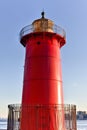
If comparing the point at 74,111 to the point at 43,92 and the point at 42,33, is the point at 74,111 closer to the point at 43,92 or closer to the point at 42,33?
the point at 43,92

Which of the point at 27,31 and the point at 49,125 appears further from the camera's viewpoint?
the point at 27,31

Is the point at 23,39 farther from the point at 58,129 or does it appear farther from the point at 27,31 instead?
the point at 58,129

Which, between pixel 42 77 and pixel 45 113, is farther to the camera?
pixel 42 77

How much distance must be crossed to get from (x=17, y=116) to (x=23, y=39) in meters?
3.83

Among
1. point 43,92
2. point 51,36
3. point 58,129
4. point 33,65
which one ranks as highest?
point 51,36

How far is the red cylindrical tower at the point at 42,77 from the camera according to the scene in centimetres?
988

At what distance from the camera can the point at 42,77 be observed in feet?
33.9

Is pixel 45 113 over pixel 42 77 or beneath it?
beneath

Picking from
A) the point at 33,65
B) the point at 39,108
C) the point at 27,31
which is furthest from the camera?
the point at 27,31

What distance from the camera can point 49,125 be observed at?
9859 mm

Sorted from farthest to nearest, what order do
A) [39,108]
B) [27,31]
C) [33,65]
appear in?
[27,31], [33,65], [39,108]

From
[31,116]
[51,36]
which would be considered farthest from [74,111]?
[51,36]

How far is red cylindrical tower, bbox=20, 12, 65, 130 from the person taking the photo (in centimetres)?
988

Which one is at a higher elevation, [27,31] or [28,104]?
Result: [27,31]
